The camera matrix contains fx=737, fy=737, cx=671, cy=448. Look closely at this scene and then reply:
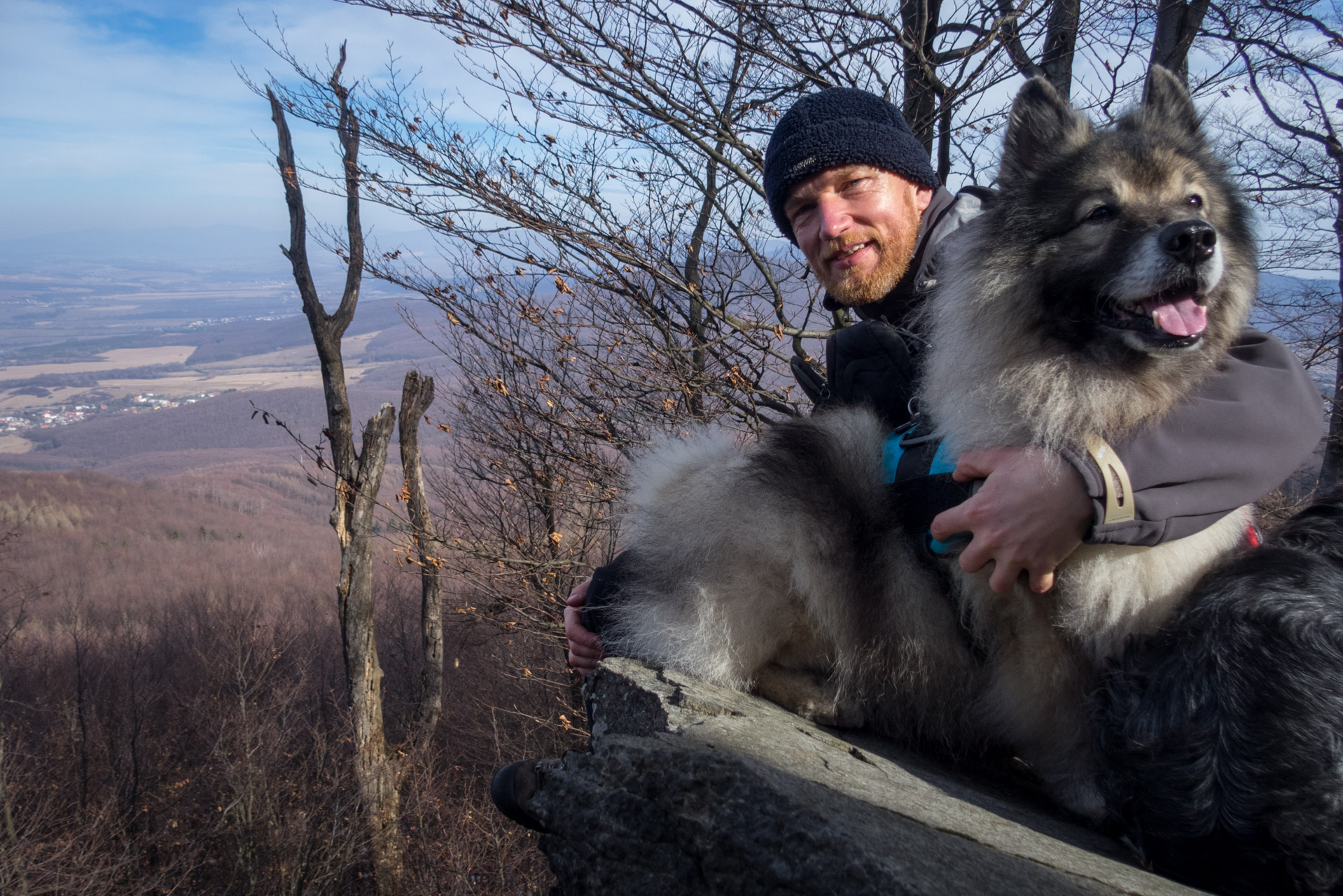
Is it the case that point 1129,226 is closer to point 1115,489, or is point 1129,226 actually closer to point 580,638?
point 1115,489

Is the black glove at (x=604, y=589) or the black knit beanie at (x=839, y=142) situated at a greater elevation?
the black knit beanie at (x=839, y=142)

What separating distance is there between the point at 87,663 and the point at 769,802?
3479 centimetres

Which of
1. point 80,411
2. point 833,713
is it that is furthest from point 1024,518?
point 80,411

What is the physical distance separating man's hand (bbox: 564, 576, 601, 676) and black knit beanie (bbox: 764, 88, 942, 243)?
6.29ft

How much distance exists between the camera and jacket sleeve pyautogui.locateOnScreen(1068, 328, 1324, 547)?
181 cm

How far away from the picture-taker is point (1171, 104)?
228cm

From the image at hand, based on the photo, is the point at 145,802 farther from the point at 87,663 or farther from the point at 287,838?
the point at 87,663

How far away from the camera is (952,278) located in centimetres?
235

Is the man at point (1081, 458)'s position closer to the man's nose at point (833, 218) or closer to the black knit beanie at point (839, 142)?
the man's nose at point (833, 218)

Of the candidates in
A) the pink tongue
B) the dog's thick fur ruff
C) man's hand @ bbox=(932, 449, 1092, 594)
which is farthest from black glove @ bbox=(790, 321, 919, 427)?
the pink tongue

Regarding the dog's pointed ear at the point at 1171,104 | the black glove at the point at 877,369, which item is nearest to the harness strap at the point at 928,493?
the black glove at the point at 877,369

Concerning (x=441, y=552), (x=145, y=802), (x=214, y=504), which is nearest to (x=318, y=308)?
(x=441, y=552)

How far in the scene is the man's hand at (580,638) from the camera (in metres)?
2.99

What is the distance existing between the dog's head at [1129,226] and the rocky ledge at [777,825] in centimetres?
128
